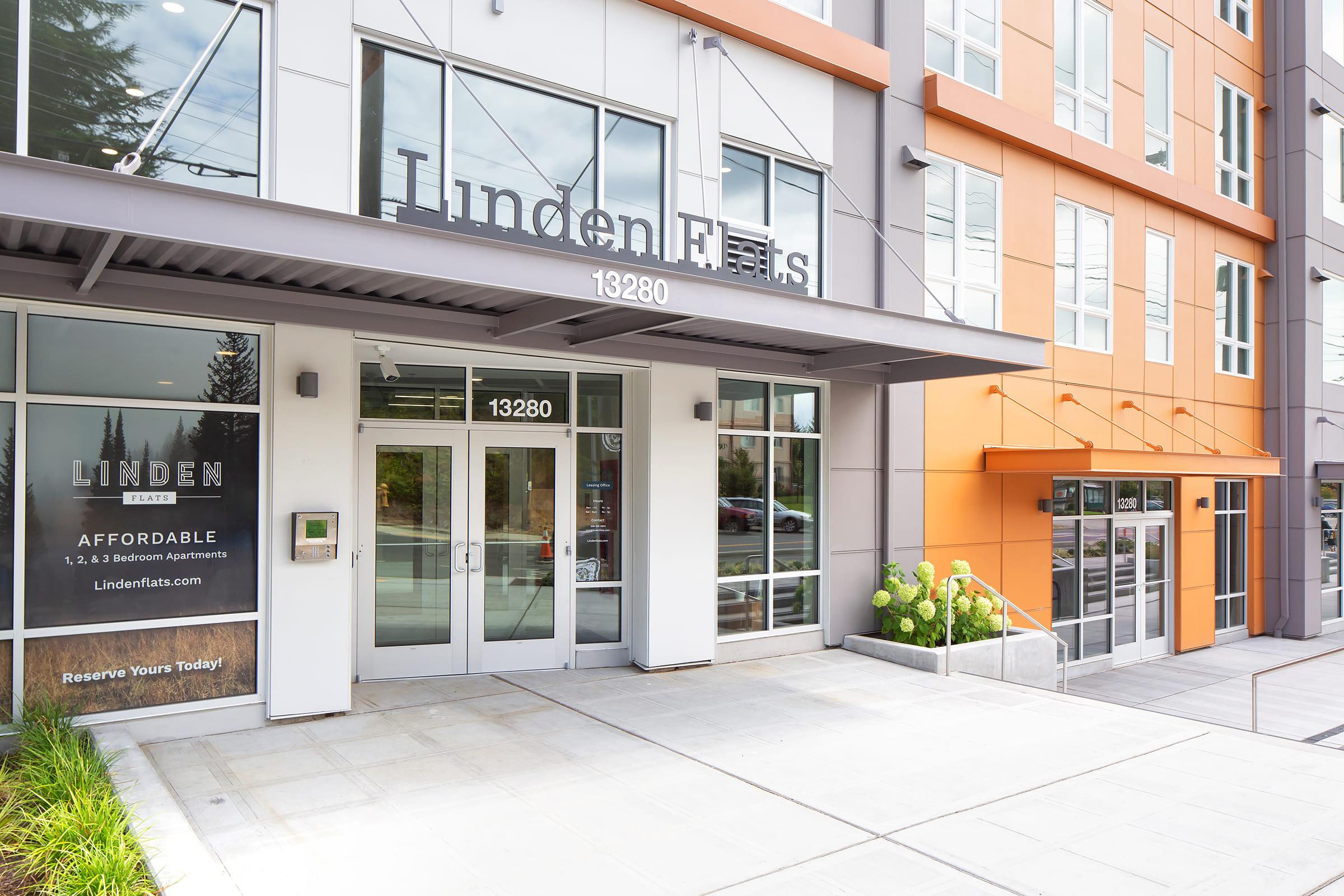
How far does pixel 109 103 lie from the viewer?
6535mm

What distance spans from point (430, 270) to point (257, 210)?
101cm

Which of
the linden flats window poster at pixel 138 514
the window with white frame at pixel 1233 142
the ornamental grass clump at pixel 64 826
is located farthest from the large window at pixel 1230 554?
the ornamental grass clump at pixel 64 826

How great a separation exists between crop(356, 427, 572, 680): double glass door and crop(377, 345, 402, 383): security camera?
1.53 feet

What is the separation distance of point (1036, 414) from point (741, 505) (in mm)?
5199

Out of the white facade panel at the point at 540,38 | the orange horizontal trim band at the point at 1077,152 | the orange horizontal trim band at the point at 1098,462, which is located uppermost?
the orange horizontal trim band at the point at 1077,152

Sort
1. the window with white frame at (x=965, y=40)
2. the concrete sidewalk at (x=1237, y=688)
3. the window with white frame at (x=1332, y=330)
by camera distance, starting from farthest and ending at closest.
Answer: the window with white frame at (x=1332, y=330) → the window with white frame at (x=965, y=40) → the concrete sidewalk at (x=1237, y=688)

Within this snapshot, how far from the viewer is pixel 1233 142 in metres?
17.2

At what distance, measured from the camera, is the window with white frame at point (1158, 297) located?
1495 cm

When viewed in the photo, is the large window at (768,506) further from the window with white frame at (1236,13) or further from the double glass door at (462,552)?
the window with white frame at (1236,13)

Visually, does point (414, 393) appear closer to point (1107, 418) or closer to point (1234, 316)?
point (1107, 418)

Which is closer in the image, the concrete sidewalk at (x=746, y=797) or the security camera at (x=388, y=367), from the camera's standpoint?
the concrete sidewalk at (x=746, y=797)

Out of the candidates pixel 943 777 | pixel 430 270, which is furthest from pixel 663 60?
pixel 943 777

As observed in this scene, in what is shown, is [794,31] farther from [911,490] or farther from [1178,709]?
[1178,709]

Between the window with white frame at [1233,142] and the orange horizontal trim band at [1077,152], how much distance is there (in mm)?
469
